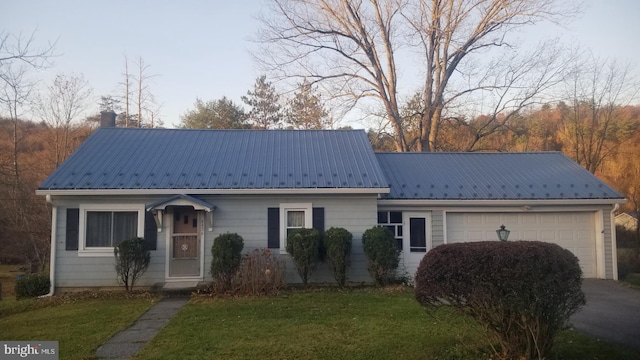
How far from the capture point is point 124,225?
41.7 ft

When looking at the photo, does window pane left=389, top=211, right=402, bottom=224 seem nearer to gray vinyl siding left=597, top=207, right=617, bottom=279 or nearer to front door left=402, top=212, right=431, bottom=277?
front door left=402, top=212, right=431, bottom=277

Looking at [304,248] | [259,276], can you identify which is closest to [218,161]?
[304,248]

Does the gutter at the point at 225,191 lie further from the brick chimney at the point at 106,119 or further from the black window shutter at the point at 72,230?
the brick chimney at the point at 106,119

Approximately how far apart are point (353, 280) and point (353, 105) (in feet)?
51.2

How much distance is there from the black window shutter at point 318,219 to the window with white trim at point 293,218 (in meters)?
0.10

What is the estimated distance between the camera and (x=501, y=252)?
5469 mm

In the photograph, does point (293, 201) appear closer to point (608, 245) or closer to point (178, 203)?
point (178, 203)

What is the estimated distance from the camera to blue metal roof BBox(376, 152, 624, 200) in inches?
551

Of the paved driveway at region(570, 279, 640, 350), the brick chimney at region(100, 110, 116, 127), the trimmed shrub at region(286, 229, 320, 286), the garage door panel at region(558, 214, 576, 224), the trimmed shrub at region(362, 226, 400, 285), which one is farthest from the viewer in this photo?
the brick chimney at region(100, 110, 116, 127)

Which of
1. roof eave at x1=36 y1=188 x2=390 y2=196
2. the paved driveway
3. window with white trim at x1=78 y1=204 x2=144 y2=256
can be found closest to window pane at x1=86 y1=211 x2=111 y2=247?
window with white trim at x1=78 y1=204 x2=144 y2=256

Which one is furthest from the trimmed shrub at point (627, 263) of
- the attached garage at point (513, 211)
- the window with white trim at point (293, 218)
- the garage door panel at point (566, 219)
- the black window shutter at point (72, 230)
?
the black window shutter at point (72, 230)

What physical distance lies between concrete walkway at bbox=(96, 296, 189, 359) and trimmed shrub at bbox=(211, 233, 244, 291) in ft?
2.99

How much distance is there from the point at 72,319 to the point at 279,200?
5.67 metres

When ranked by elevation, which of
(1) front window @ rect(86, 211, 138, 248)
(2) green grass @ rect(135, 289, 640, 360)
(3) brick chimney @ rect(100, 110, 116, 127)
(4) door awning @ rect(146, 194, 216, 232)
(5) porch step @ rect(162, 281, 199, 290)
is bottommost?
(2) green grass @ rect(135, 289, 640, 360)
